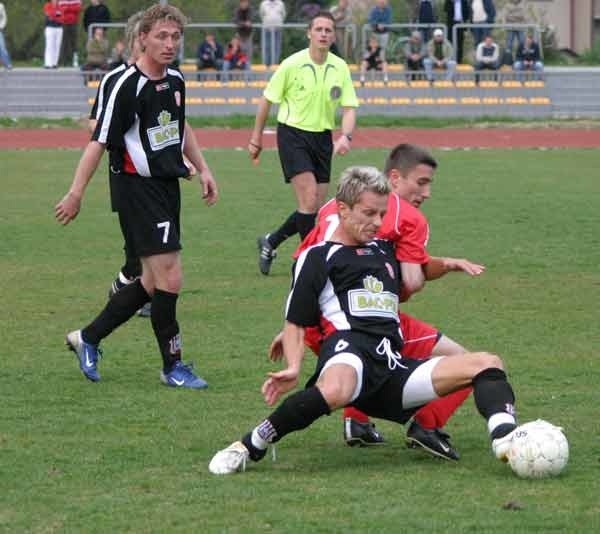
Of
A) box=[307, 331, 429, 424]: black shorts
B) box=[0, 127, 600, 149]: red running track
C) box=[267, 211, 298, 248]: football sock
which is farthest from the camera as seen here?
box=[0, 127, 600, 149]: red running track

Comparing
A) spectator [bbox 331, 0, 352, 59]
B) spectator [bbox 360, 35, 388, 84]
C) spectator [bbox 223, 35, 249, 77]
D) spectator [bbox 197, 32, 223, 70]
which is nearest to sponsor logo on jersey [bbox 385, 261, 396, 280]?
spectator [bbox 360, 35, 388, 84]

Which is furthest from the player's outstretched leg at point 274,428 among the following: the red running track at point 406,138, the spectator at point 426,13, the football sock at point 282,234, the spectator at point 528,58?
the spectator at point 426,13

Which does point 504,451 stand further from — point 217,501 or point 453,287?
point 453,287

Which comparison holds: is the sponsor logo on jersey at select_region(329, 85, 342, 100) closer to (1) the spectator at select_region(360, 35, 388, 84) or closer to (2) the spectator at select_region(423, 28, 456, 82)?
(1) the spectator at select_region(360, 35, 388, 84)

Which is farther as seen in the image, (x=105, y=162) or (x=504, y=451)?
(x=105, y=162)

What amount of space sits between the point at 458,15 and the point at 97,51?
825cm

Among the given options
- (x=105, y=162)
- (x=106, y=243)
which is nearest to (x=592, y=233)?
(x=106, y=243)

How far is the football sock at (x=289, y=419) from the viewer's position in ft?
19.3

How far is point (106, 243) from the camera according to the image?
13.7 meters

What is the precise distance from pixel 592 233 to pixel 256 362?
6.73m

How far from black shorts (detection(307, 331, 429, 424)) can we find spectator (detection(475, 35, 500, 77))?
85.7 feet

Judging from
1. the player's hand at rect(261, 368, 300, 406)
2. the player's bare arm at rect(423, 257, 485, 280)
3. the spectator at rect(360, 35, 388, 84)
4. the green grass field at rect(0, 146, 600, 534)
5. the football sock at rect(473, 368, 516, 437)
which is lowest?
the green grass field at rect(0, 146, 600, 534)

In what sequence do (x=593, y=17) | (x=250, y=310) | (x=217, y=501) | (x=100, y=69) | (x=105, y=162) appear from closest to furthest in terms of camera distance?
(x=217, y=501), (x=250, y=310), (x=105, y=162), (x=100, y=69), (x=593, y=17)

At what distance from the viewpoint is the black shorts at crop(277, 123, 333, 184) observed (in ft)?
38.2
